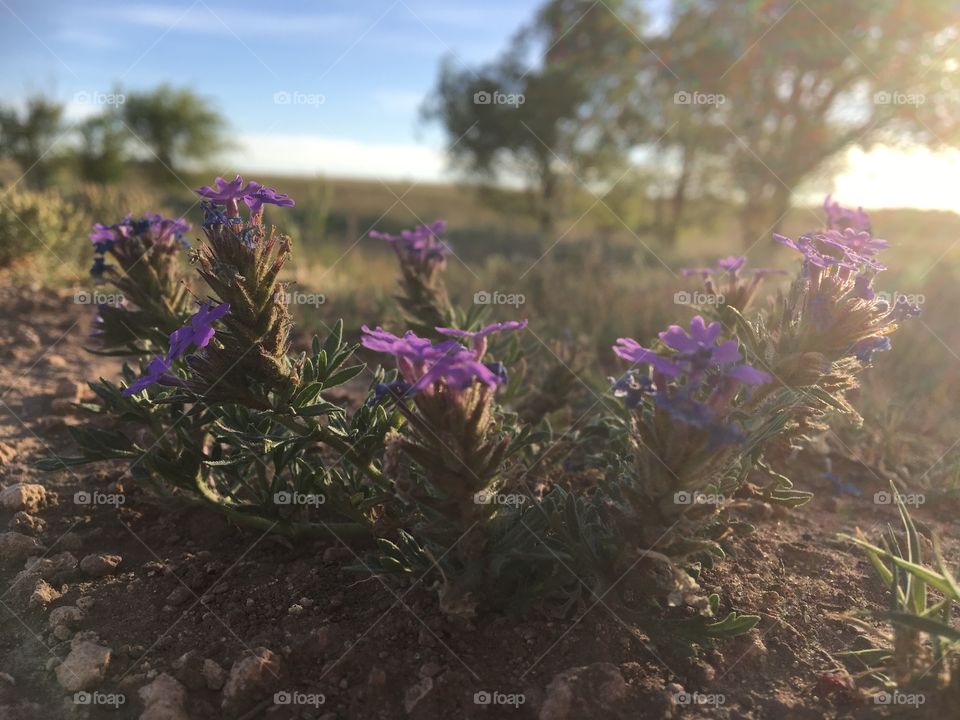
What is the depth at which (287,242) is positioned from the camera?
3059 mm

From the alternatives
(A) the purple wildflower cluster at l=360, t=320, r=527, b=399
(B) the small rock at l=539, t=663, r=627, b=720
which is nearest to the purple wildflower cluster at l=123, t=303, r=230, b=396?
(A) the purple wildflower cluster at l=360, t=320, r=527, b=399

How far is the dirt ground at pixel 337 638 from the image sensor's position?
109 inches

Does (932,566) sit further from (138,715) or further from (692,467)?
(138,715)

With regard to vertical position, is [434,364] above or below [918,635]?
above

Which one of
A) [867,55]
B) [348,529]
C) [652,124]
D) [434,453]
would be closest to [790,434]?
[434,453]

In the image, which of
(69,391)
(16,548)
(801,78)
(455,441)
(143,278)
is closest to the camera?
(455,441)

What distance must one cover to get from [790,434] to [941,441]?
10.1ft

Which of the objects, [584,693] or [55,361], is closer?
[584,693]

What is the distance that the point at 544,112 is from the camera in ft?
85.1

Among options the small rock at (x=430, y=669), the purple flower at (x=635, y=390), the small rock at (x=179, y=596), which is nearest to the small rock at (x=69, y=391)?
the small rock at (x=179, y=596)

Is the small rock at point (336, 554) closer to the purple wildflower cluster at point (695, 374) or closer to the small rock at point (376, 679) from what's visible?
the small rock at point (376, 679)

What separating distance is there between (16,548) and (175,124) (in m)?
40.8

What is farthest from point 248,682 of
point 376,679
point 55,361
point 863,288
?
point 55,361

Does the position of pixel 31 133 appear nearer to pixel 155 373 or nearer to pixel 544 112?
pixel 544 112
